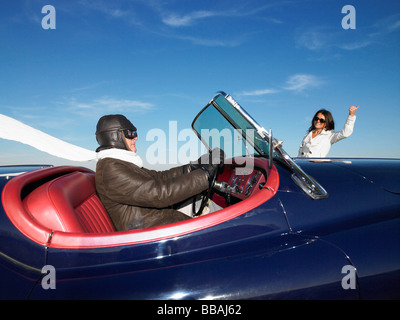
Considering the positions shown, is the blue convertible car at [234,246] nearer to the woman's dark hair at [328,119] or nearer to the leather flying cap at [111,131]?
the leather flying cap at [111,131]

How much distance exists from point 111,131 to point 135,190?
587 mm

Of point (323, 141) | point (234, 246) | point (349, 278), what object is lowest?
point (349, 278)

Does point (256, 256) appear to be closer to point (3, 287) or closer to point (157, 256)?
point (157, 256)

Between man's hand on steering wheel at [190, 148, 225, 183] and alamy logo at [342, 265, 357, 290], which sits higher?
man's hand on steering wheel at [190, 148, 225, 183]

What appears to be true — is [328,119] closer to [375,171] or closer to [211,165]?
[375,171]

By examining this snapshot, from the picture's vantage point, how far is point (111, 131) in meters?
2.15

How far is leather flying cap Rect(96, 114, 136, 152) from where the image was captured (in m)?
2.16

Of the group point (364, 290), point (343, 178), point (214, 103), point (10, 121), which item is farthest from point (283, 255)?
point (10, 121)

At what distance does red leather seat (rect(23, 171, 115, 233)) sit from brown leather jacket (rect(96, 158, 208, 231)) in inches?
4.4

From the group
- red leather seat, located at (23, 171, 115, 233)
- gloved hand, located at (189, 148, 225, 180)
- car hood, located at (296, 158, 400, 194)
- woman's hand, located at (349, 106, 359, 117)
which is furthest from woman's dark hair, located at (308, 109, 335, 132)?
red leather seat, located at (23, 171, 115, 233)

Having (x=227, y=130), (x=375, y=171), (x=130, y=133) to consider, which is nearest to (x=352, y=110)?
(x=375, y=171)

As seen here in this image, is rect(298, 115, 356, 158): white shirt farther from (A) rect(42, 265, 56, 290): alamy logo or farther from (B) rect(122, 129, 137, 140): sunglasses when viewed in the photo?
(A) rect(42, 265, 56, 290): alamy logo

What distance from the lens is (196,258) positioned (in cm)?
137
